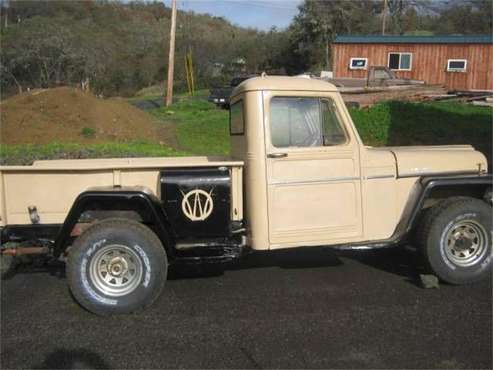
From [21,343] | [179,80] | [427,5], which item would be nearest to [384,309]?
[21,343]

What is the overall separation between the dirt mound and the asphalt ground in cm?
1119

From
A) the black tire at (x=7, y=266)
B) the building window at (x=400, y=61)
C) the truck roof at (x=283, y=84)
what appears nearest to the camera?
the truck roof at (x=283, y=84)

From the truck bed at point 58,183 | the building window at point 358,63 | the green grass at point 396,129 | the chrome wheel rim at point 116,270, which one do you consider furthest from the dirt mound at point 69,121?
the building window at point 358,63

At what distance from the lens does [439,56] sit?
3158 cm

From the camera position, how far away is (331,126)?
536 cm

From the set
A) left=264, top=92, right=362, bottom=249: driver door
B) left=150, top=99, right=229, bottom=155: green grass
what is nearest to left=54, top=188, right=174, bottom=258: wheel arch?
left=264, top=92, right=362, bottom=249: driver door

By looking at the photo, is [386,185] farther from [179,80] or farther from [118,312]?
[179,80]

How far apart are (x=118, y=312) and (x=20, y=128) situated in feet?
43.5

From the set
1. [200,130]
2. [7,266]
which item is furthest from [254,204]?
[200,130]

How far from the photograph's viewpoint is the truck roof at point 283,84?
5.16 metres

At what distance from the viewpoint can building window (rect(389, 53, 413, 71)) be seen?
3250 centimetres

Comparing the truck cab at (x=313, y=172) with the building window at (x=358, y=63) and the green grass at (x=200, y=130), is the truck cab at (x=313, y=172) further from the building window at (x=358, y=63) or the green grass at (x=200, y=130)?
the building window at (x=358, y=63)

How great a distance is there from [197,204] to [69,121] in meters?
13.7

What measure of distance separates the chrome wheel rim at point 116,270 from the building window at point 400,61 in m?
30.3
